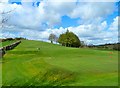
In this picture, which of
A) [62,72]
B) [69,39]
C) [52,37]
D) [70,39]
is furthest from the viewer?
[52,37]

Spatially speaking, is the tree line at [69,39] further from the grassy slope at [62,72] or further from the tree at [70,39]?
the grassy slope at [62,72]

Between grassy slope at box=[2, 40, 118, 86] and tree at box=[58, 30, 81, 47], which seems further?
tree at box=[58, 30, 81, 47]

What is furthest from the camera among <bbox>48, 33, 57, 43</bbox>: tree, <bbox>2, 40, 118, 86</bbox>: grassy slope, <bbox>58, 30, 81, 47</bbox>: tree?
<bbox>48, 33, 57, 43</bbox>: tree

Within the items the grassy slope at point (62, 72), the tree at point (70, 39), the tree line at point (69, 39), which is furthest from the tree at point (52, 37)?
the grassy slope at point (62, 72)

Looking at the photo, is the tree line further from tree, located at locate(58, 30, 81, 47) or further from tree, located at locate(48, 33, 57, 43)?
tree, located at locate(48, 33, 57, 43)

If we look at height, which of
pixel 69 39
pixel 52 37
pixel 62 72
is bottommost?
pixel 62 72

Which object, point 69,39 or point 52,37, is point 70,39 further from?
point 52,37

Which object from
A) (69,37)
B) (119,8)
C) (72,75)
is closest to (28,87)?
(119,8)

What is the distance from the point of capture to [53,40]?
398 ft

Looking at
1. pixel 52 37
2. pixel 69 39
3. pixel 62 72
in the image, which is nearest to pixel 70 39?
pixel 69 39

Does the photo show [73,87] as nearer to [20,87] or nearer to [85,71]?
[20,87]

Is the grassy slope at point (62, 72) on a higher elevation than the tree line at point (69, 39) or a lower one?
lower

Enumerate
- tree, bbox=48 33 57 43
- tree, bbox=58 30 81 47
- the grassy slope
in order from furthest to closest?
1. tree, bbox=48 33 57 43
2. tree, bbox=58 30 81 47
3. the grassy slope

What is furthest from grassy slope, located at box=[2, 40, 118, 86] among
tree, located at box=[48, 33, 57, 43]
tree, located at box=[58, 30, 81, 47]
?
tree, located at box=[48, 33, 57, 43]
